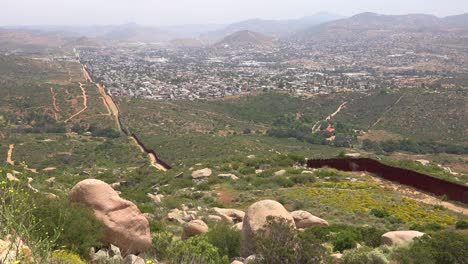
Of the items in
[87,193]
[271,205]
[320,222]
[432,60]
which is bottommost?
[432,60]

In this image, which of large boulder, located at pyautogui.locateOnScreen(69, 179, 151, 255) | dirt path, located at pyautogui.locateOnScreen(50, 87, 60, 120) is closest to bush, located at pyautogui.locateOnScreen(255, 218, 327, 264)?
large boulder, located at pyautogui.locateOnScreen(69, 179, 151, 255)

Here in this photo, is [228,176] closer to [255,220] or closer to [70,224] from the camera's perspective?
[255,220]

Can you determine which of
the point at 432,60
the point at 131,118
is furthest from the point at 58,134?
the point at 432,60

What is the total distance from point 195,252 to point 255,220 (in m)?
2.68

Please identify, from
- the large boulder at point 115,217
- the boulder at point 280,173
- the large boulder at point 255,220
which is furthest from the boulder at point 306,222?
the boulder at point 280,173

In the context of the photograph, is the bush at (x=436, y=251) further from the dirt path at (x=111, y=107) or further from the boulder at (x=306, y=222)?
the dirt path at (x=111, y=107)

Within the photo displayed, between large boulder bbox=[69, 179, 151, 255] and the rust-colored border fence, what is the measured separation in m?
17.5

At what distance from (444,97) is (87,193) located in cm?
8188

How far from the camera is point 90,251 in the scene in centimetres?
1027

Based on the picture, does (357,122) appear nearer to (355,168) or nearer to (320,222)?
(355,168)

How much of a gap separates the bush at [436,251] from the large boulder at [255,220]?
3320 millimetres

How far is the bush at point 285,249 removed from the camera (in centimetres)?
1037

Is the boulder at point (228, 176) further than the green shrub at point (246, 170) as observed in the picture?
No

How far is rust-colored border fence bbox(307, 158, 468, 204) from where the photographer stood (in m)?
22.1
